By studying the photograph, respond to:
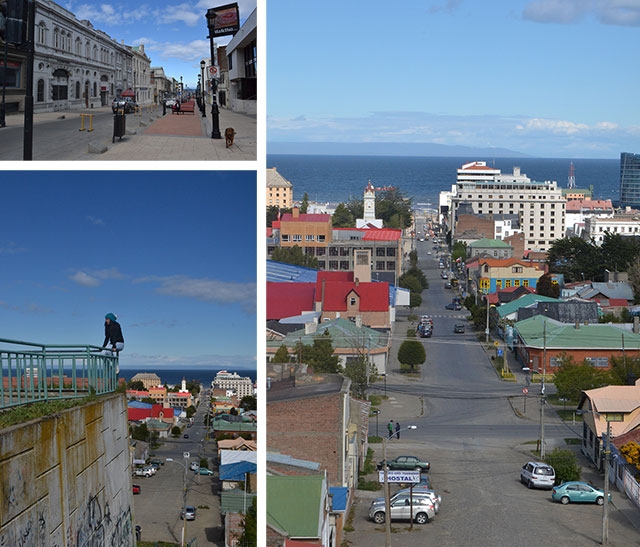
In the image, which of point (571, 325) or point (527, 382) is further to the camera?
point (571, 325)

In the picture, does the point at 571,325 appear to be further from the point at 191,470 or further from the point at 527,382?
the point at 191,470

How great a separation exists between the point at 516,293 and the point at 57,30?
31736mm

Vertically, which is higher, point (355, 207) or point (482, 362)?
point (355, 207)

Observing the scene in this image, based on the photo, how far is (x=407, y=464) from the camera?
1623 centimetres

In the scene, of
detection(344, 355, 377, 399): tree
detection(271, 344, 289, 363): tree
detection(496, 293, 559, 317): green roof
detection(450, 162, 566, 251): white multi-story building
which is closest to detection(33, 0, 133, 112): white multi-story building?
detection(344, 355, 377, 399): tree

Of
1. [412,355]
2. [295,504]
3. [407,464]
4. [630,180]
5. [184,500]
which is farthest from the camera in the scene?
[630,180]

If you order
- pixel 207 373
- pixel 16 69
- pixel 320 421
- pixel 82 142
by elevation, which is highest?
pixel 16 69

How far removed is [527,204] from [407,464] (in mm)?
51170

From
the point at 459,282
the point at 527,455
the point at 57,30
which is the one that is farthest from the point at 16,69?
the point at 459,282

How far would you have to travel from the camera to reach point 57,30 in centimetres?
397

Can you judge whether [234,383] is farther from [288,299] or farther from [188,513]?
[288,299]

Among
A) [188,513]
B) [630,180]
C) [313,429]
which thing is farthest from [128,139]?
[630,180]

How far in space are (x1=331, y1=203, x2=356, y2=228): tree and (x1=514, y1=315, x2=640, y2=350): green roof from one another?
105 feet

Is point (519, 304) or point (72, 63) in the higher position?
point (72, 63)
